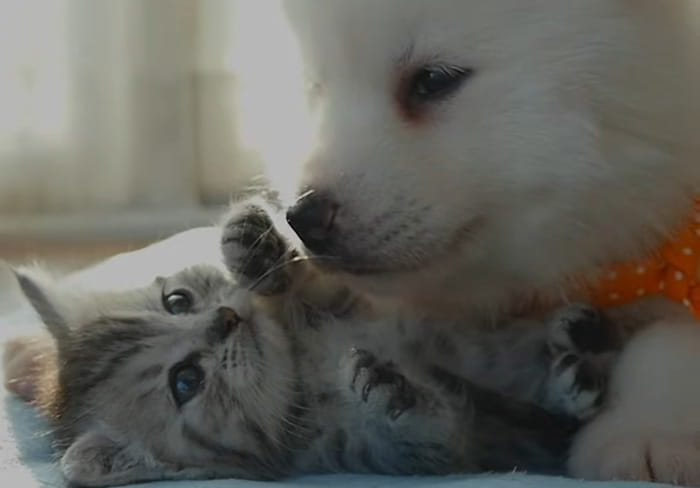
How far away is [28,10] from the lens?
365 cm

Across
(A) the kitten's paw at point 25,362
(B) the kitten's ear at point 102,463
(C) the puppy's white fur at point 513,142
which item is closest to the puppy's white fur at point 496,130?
(C) the puppy's white fur at point 513,142

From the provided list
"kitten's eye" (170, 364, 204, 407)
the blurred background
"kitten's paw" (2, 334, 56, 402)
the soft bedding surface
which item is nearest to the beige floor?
the blurred background

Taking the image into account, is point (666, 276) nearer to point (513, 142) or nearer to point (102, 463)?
point (513, 142)

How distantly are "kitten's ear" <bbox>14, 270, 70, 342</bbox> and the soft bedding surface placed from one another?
13cm

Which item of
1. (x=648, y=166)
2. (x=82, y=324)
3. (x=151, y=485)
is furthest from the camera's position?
(x=82, y=324)

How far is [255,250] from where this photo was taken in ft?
5.59

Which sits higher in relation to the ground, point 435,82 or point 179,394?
point 435,82

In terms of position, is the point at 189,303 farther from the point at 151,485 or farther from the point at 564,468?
the point at 564,468

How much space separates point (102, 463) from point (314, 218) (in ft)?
1.31

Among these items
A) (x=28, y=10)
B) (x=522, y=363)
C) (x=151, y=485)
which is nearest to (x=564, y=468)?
(x=522, y=363)

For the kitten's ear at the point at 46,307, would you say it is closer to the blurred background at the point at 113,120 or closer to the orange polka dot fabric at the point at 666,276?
the orange polka dot fabric at the point at 666,276

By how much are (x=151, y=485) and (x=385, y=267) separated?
1.29 ft

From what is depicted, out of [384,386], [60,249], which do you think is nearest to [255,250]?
[384,386]

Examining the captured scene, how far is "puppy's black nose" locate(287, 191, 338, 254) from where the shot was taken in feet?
4.99
